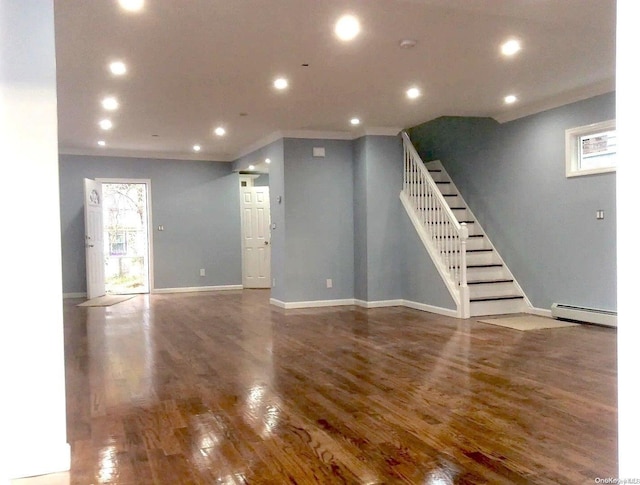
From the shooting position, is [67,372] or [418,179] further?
[418,179]

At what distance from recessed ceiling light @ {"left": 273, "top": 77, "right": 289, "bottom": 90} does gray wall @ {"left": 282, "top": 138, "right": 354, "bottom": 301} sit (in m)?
2.28

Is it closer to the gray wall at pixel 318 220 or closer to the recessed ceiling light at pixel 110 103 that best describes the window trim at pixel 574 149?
the gray wall at pixel 318 220

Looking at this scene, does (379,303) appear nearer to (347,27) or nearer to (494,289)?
(494,289)

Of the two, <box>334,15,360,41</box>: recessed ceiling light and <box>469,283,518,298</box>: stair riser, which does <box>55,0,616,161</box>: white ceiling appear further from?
<box>469,283,518,298</box>: stair riser

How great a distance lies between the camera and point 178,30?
3.75m

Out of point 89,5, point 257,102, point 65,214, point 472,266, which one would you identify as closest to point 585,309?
point 472,266

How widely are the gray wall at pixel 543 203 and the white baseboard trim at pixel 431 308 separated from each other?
106cm

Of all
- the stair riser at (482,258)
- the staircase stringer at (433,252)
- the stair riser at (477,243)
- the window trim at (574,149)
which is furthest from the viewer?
the stair riser at (477,243)

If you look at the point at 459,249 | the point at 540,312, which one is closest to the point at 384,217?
the point at 459,249

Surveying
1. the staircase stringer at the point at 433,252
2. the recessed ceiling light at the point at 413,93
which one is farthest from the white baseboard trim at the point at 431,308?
the recessed ceiling light at the point at 413,93

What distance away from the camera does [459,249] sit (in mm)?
6449

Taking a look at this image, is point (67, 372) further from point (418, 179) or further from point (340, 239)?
point (418, 179)

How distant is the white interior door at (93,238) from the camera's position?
8.72m
